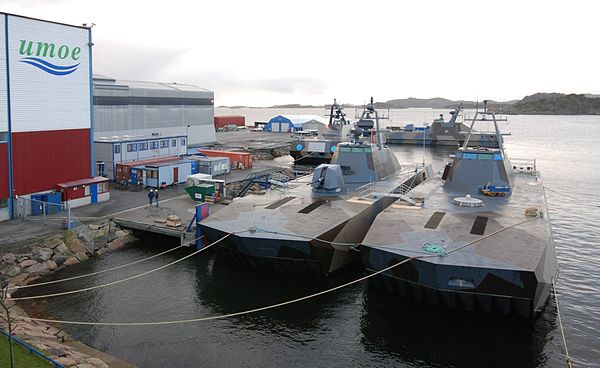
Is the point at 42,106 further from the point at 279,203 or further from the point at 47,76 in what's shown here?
the point at 279,203

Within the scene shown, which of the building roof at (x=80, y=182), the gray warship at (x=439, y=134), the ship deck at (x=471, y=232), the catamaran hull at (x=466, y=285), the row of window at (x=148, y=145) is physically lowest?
the catamaran hull at (x=466, y=285)

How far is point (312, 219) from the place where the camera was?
90.3 feet

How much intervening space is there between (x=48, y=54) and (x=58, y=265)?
15.5 meters

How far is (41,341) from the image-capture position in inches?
742

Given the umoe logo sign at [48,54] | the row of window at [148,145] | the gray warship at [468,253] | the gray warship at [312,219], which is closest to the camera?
the gray warship at [468,253]

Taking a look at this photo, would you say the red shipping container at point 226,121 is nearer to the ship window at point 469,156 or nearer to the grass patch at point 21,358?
the ship window at point 469,156

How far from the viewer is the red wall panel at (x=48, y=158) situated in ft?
109

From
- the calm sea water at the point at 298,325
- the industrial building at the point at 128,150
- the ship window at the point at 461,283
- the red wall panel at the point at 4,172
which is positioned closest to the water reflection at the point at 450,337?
the calm sea water at the point at 298,325

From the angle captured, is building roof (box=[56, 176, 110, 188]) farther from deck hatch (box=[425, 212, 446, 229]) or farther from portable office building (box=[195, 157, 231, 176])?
deck hatch (box=[425, 212, 446, 229])

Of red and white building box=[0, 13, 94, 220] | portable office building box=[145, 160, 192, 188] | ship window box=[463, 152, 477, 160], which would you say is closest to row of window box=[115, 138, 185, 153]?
portable office building box=[145, 160, 192, 188]

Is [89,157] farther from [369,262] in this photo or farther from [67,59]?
[369,262]

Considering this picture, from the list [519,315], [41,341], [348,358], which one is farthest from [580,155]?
[41,341]

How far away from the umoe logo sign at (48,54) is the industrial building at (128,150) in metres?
10.7

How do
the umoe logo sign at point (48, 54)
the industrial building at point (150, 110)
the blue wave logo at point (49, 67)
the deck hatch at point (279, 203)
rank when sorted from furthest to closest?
the industrial building at point (150, 110), the blue wave logo at point (49, 67), the umoe logo sign at point (48, 54), the deck hatch at point (279, 203)
